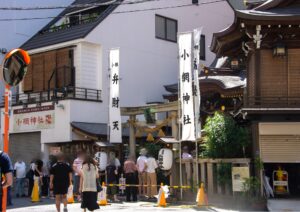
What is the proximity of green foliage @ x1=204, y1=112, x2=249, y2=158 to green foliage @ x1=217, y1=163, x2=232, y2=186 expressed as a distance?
0.52 meters

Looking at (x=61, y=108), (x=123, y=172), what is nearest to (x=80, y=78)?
(x=61, y=108)

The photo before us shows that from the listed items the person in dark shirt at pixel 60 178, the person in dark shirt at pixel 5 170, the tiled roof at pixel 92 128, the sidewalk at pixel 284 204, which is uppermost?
the tiled roof at pixel 92 128

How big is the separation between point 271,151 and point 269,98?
5.77 feet

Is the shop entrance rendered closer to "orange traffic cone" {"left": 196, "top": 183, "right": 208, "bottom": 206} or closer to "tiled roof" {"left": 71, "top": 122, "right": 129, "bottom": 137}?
"orange traffic cone" {"left": 196, "top": 183, "right": 208, "bottom": 206}

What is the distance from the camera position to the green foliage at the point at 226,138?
16219 mm

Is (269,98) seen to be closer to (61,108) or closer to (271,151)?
(271,151)

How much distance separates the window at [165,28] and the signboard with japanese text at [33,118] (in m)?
8.14

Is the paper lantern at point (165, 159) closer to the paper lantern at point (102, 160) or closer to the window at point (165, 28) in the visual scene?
the paper lantern at point (102, 160)

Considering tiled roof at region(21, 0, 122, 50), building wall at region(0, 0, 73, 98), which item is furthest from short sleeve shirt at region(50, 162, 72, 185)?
building wall at region(0, 0, 73, 98)

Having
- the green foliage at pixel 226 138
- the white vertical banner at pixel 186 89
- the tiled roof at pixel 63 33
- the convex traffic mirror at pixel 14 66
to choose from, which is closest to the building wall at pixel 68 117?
the tiled roof at pixel 63 33

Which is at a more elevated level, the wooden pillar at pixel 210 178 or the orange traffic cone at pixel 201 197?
the wooden pillar at pixel 210 178

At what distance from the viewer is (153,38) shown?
2912 cm

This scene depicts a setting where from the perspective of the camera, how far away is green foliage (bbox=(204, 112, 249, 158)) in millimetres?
16219

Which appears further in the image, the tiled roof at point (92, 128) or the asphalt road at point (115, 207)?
the tiled roof at point (92, 128)
